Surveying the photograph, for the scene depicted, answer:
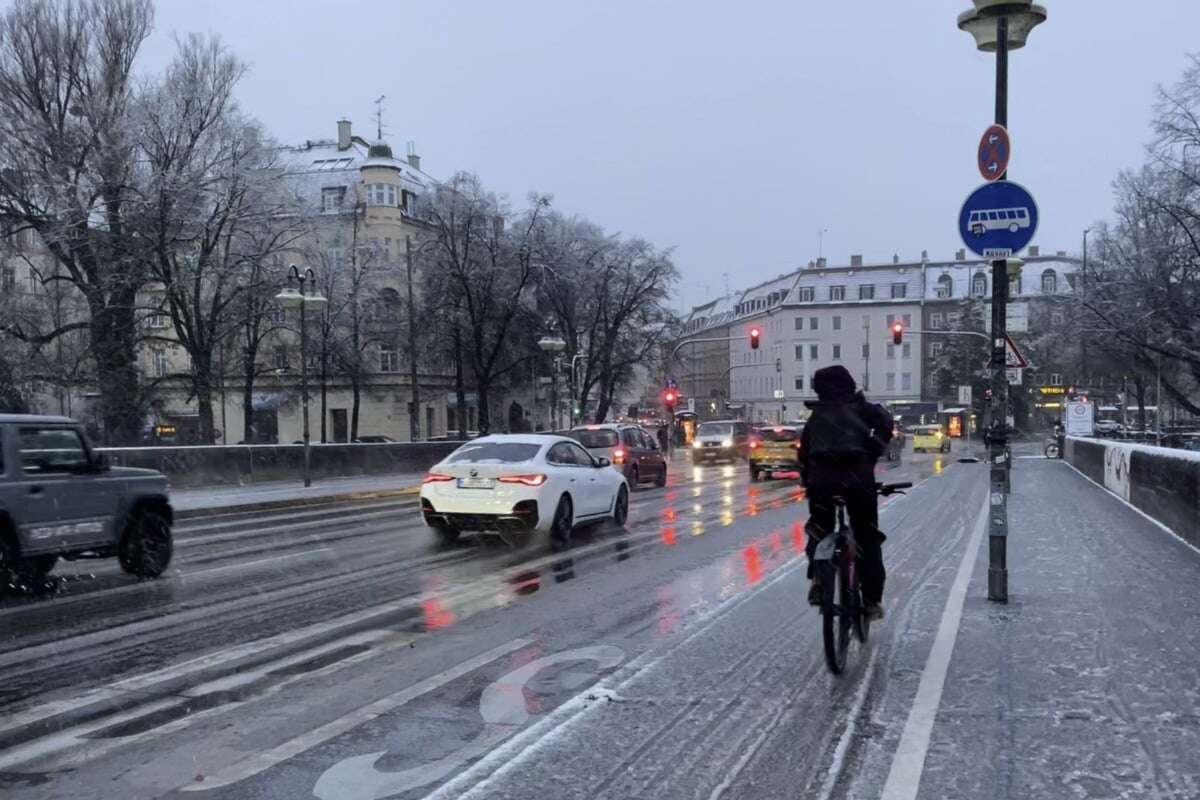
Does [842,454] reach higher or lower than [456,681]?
higher

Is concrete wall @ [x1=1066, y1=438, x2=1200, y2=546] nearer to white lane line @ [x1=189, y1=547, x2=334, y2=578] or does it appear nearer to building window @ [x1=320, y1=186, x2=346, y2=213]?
white lane line @ [x1=189, y1=547, x2=334, y2=578]

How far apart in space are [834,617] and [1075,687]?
4.64 feet

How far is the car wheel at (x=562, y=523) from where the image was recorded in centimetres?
1391

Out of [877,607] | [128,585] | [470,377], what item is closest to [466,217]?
[470,377]

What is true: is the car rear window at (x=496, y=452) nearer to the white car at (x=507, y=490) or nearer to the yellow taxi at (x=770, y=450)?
the white car at (x=507, y=490)

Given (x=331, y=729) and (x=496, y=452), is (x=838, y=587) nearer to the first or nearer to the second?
(x=331, y=729)

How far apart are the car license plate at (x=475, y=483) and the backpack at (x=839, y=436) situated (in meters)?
7.37

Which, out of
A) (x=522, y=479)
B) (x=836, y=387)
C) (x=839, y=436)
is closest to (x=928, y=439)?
(x=522, y=479)

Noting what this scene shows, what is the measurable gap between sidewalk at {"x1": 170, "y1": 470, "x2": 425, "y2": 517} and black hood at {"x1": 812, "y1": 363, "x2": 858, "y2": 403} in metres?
15.6

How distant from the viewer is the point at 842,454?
21.6ft

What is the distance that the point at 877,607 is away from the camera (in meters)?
7.17

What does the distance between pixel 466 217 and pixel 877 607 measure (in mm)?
44794

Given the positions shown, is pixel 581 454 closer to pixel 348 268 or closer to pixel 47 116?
pixel 47 116

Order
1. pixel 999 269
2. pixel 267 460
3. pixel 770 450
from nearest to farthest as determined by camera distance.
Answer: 1. pixel 999 269
2. pixel 267 460
3. pixel 770 450
